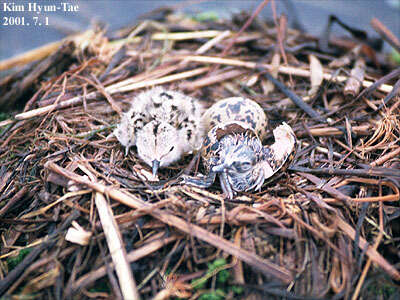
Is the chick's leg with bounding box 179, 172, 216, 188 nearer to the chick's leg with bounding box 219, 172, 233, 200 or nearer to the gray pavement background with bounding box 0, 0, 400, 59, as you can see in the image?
the chick's leg with bounding box 219, 172, 233, 200

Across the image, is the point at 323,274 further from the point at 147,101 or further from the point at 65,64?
the point at 65,64

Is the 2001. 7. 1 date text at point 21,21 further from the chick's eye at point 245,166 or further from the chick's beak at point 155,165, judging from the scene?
the chick's eye at point 245,166

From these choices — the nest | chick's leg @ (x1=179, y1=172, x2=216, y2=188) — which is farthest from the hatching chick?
chick's leg @ (x1=179, y1=172, x2=216, y2=188)

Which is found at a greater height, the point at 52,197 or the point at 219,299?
the point at 52,197

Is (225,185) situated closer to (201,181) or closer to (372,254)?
(201,181)

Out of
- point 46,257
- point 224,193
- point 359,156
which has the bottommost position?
point 46,257

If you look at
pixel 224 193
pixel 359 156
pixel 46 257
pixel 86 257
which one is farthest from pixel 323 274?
pixel 46 257

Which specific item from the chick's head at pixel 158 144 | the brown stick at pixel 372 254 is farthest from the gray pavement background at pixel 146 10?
the brown stick at pixel 372 254
